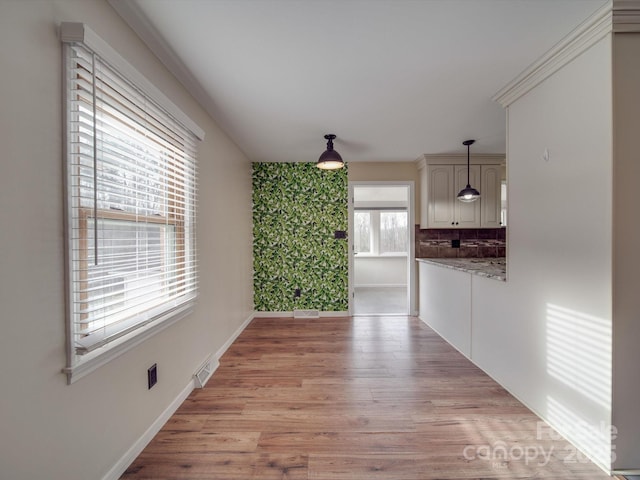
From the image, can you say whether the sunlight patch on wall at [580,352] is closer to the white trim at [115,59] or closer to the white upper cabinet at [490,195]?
the white upper cabinet at [490,195]

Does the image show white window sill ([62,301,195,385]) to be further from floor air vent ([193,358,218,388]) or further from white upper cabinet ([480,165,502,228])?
white upper cabinet ([480,165,502,228])

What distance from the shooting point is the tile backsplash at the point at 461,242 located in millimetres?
4246

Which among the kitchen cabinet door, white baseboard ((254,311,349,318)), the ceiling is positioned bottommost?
white baseboard ((254,311,349,318))

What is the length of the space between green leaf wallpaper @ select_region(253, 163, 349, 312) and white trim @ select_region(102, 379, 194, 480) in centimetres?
225

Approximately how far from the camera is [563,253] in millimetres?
1673

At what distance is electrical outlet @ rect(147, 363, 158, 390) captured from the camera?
5.36 feet

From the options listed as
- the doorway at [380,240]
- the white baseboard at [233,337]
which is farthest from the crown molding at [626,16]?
the doorway at [380,240]

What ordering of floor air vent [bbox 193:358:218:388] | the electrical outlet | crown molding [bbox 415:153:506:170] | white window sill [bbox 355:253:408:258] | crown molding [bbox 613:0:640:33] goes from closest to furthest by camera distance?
crown molding [bbox 613:0:640:33]
the electrical outlet
floor air vent [bbox 193:358:218:388]
crown molding [bbox 415:153:506:170]
white window sill [bbox 355:253:408:258]

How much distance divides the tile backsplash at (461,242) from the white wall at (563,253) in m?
2.05

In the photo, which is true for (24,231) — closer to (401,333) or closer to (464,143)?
(401,333)

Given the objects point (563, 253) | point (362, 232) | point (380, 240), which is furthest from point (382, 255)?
point (563, 253)

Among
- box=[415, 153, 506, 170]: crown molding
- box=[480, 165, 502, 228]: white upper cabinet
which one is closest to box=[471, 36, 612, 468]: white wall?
box=[415, 153, 506, 170]: crown molding

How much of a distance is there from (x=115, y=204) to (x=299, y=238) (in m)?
3.00

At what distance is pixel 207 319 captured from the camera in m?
2.53
